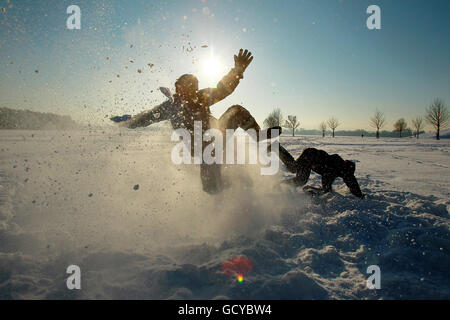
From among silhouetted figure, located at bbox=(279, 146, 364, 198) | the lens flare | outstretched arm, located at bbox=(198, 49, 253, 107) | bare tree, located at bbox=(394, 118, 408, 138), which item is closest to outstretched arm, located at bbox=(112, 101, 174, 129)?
outstretched arm, located at bbox=(198, 49, 253, 107)

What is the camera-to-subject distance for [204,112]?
10.8 ft

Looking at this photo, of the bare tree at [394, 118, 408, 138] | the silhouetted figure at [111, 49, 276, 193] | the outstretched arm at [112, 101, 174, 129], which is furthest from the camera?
the bare tree at [394, 118, 408, 138]

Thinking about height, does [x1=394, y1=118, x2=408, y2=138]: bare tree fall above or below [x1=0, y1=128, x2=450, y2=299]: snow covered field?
above

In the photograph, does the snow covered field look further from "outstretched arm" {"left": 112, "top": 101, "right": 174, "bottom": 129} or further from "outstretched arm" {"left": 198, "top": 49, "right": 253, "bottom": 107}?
"outstretched arm" {"left": 198, "top": 49, "right": 253, "bottom": 107}

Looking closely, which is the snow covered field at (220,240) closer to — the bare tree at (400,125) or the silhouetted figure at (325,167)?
the silhouetted figure at (325,167)

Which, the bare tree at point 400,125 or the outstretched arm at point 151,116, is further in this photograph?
the bare tree at point 400,125

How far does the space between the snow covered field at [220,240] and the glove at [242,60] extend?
1.85 metres

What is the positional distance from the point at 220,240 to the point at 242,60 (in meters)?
2.88

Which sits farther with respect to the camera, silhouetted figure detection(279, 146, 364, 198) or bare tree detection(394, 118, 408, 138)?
bare tree detection(394, 118, 408, 138)

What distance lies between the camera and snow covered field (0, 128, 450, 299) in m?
1.53

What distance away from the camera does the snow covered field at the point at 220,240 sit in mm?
1526

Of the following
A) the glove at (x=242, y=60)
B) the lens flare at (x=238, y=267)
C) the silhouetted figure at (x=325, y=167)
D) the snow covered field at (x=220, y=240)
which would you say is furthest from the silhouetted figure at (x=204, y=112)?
the lens flare at (x=238, y=267)
